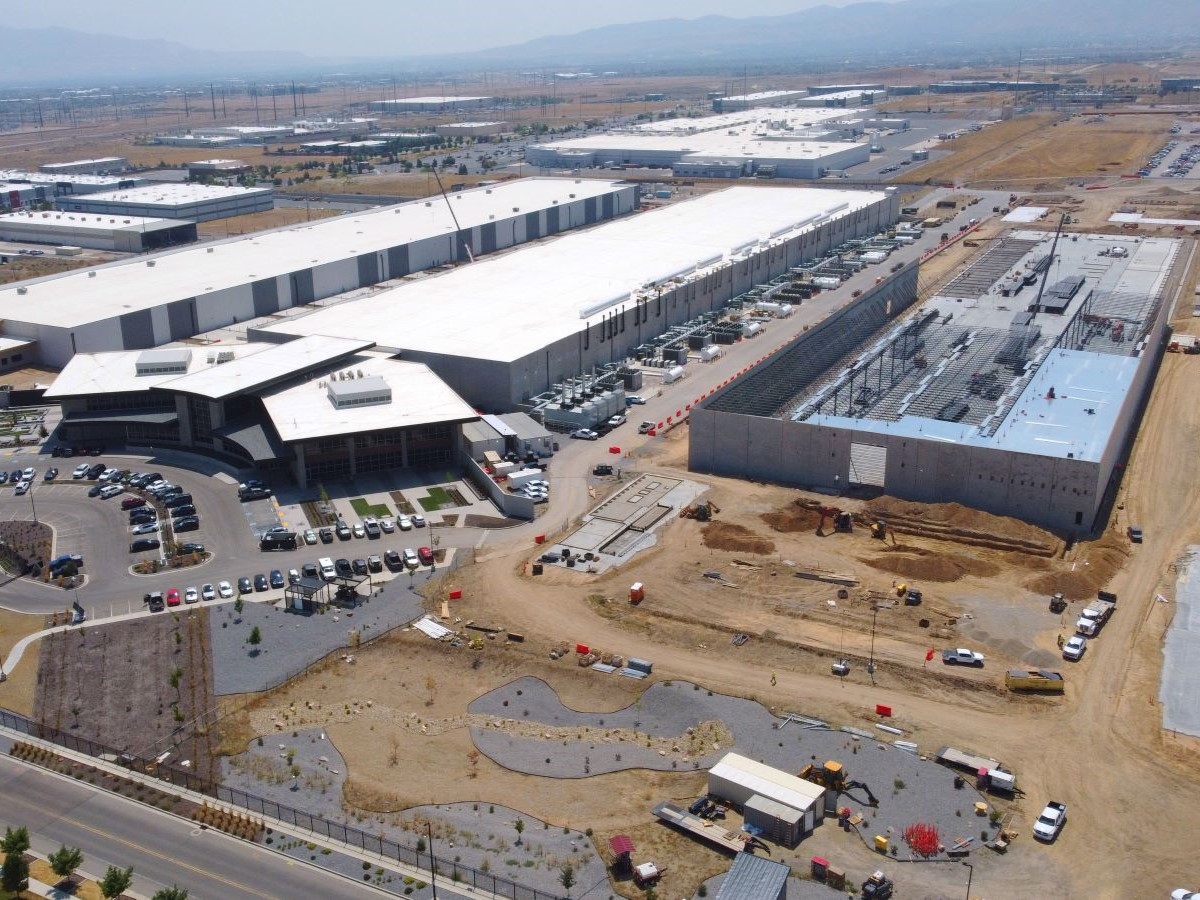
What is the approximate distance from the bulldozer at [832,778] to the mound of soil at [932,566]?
1195 centimetres

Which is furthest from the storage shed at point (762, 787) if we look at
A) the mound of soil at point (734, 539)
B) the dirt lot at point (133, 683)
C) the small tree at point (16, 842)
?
the small tree at point (16, 842)

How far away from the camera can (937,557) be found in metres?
37.5

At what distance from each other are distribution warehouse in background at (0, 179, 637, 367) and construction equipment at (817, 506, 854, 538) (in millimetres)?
28944

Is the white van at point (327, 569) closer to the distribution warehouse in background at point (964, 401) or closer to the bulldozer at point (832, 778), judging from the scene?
the distribution warehouse in background at point (964, 401)

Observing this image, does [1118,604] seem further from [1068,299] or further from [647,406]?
[1068,299]

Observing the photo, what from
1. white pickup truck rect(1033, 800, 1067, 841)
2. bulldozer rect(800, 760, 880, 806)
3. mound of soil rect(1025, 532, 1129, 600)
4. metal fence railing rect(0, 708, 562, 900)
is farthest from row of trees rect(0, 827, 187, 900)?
mound of soil rect(1025, 532, 1129, 600)

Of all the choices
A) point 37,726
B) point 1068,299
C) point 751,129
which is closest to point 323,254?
point 1068,299

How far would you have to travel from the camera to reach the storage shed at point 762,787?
24.6m

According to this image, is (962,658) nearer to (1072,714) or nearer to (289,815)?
(1072,714)

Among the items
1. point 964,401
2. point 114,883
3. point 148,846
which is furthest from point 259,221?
point 114,883

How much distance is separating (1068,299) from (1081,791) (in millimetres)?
42698

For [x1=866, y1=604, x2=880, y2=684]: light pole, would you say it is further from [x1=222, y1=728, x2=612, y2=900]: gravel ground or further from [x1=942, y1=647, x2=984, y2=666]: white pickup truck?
[x1=222, y1=728, x2=612, y2=900]: gravel ground

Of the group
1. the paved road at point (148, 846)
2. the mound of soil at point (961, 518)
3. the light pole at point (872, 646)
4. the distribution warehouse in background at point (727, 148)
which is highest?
the distribution warehouse in background at point (727, 148)

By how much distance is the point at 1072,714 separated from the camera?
28719mm
